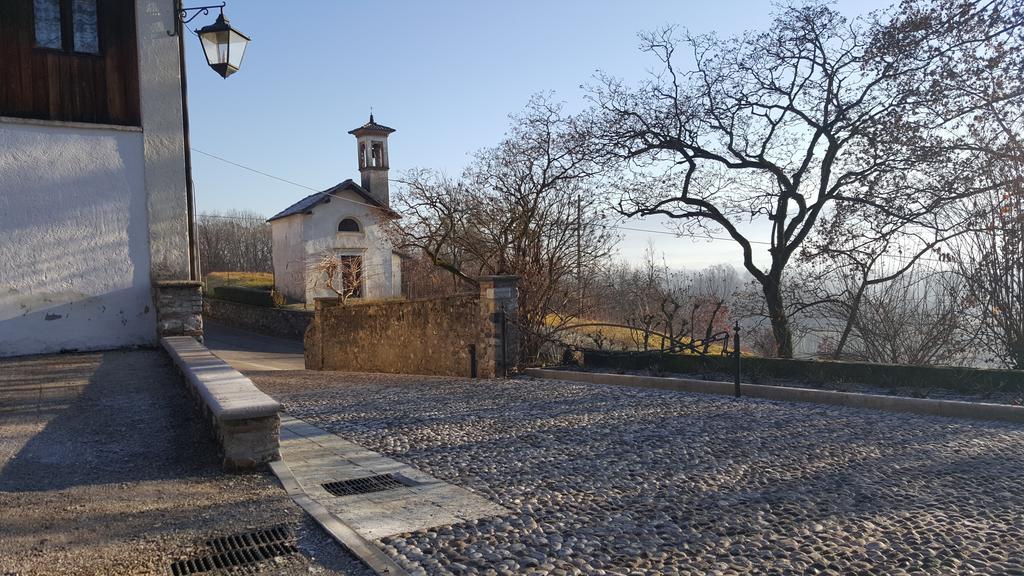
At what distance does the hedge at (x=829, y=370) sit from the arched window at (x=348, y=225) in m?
24.0

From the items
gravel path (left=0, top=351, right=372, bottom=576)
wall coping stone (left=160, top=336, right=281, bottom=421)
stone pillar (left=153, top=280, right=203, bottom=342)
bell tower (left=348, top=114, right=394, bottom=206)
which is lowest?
gravel path (left=0, top=351, right=372, bottom=576)

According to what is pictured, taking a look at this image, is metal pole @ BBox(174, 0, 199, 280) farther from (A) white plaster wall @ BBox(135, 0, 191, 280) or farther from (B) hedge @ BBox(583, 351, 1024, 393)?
(B) hedge @ BBox(583, 351, 1024, 393)

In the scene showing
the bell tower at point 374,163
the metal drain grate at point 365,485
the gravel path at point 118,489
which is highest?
the bell tower at point 374,163

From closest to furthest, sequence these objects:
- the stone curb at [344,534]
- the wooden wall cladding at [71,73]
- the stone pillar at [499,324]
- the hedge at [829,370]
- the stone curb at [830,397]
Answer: the stone curb at [344,534] → the stone curb at [830,397] → the hedge at [829,370] → the wooden wall cladding at [71,73] → the stone pillar at [499,324]

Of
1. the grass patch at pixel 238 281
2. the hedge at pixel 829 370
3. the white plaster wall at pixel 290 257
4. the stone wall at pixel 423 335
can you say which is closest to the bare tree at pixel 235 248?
the grass patch at pixel 238 281

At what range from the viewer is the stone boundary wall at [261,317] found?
30484 mm

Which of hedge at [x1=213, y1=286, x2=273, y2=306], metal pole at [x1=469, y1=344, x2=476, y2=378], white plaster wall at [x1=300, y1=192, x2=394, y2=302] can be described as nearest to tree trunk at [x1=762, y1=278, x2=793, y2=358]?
metal pole at [x1=469, y1=344, x2=476, y2=378]

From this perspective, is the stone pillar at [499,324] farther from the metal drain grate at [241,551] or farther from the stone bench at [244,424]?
the metal drain grate at [241,551]

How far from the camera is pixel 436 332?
13250 millimetres

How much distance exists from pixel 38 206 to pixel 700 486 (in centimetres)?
875

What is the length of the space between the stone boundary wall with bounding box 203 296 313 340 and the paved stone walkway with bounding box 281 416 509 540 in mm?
23173

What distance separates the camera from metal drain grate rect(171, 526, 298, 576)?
3.31 m

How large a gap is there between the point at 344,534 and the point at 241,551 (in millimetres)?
503

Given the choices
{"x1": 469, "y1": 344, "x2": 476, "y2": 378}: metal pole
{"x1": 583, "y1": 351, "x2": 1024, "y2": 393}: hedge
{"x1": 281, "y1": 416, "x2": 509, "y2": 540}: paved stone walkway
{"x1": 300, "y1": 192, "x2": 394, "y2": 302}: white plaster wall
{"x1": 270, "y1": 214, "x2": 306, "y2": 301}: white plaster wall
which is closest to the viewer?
{"x1": 281, "y1": 416, "x2": 509, "y2": 540}: paved stone walkway
